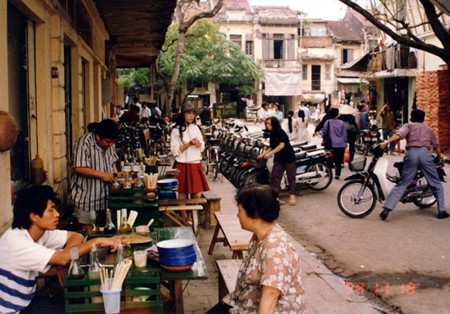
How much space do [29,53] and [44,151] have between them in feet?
3.51

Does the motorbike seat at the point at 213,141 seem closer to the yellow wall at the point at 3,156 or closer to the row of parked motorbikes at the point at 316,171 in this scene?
the row of parked motorbikes at the point at 316,171

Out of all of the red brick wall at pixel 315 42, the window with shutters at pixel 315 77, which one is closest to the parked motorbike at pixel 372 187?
the red brick wall at pixel 315 42

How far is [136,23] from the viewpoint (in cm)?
1091

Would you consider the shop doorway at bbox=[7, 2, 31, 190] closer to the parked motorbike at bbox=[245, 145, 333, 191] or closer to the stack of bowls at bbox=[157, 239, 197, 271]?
the stack of bowls at bbox=[157, 239, 197, 271]

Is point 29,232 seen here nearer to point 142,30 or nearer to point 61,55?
point 61,55

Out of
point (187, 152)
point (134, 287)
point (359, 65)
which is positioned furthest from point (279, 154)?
point (359, 65)

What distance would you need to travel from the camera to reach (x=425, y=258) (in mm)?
7203

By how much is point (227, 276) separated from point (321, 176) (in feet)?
24.2

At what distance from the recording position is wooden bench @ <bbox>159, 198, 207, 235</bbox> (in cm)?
738

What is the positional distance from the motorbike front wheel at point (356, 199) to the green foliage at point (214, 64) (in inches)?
1052

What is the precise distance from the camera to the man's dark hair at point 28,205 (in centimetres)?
339

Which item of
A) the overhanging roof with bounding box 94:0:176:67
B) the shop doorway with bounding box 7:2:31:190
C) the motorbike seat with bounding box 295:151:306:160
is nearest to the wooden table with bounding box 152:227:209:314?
the shop doorway with bounding box 7:2:31:190

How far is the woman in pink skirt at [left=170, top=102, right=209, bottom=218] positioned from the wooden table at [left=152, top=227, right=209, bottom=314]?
9.67 ft

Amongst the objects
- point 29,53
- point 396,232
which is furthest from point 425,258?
point 29,53
